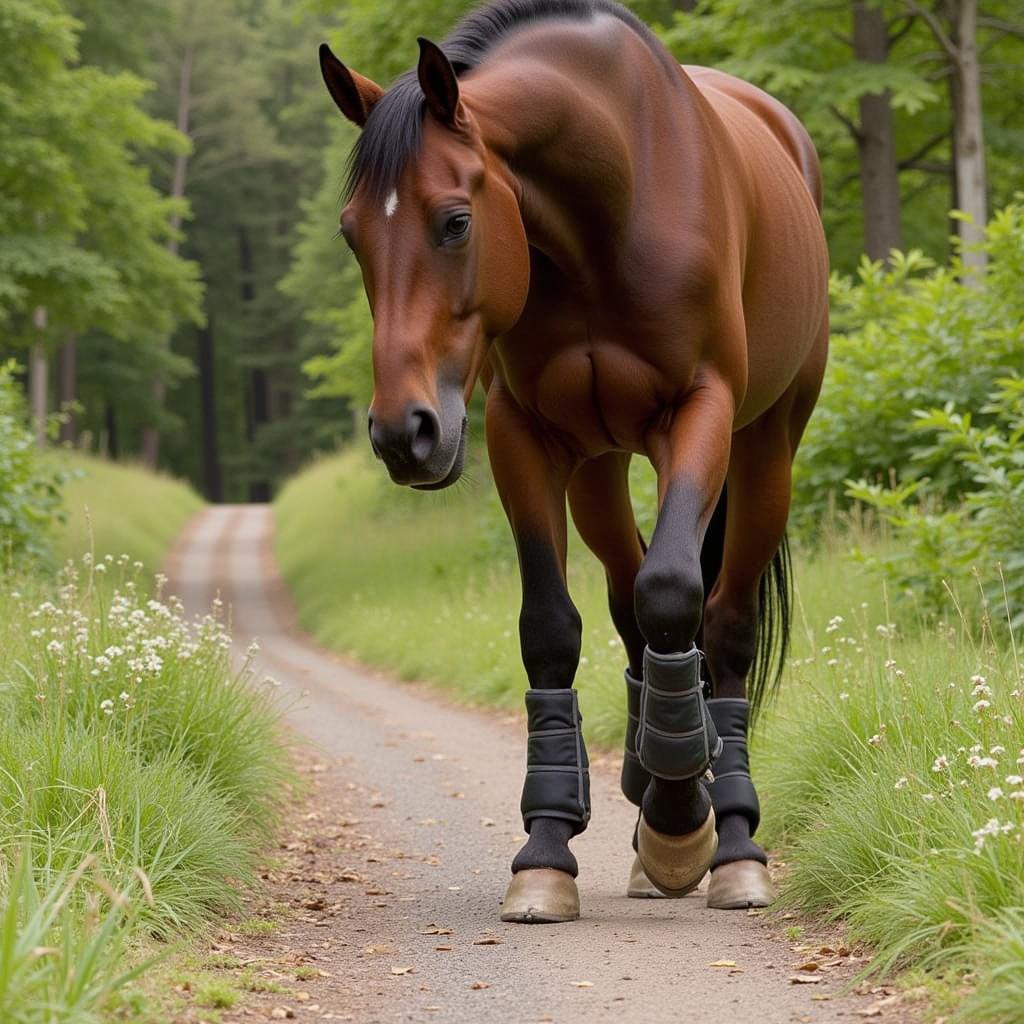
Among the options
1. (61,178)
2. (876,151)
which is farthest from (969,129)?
(61,178)

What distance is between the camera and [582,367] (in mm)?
4070

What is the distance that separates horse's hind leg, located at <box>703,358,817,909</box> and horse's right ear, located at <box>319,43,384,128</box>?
2013 mm

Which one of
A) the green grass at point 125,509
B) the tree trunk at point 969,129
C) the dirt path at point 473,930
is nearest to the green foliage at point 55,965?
the dirt path at point 473,930

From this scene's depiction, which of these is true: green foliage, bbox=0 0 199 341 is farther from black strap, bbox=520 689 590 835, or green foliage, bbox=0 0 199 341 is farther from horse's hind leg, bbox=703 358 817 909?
black strap, bbox=520 689 590 835

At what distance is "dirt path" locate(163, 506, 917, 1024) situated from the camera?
3.28 meters

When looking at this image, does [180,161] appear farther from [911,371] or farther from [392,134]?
[392,134]

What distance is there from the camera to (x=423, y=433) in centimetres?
338

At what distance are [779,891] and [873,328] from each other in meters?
6.59

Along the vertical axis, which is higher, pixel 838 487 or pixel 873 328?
pixel 873 328

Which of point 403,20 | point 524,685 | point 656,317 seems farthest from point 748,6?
point 656,317

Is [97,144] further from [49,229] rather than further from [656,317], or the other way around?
[656,317]

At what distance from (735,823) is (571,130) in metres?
2.14

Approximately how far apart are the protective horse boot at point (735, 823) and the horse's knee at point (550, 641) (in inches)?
25.8

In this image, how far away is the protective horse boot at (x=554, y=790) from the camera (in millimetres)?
4184
